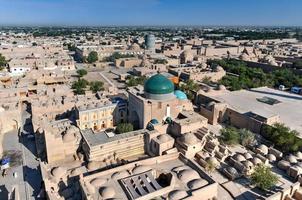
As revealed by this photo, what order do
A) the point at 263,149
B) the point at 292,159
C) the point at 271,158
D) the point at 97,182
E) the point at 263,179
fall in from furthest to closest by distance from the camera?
A: the point at 263,149
the point at 271,158
the point at 292,159
the point at 263,179
the point at 97,182

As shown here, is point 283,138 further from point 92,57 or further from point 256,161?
point 92,57

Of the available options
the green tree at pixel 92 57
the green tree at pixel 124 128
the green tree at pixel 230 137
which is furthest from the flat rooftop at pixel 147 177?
the green tree at pixel 92 57

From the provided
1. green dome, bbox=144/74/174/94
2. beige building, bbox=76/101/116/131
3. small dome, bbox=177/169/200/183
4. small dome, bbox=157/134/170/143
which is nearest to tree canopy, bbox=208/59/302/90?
green dome, bbox=144/74/174/94

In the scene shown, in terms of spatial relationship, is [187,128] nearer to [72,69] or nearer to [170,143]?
[170,143]

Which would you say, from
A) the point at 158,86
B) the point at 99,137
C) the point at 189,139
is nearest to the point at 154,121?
the point at 158,86

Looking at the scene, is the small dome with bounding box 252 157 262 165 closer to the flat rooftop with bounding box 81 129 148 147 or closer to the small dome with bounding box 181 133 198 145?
the small dome with bounding box 181 133 198 145

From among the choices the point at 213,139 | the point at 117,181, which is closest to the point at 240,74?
the point at 213,139
